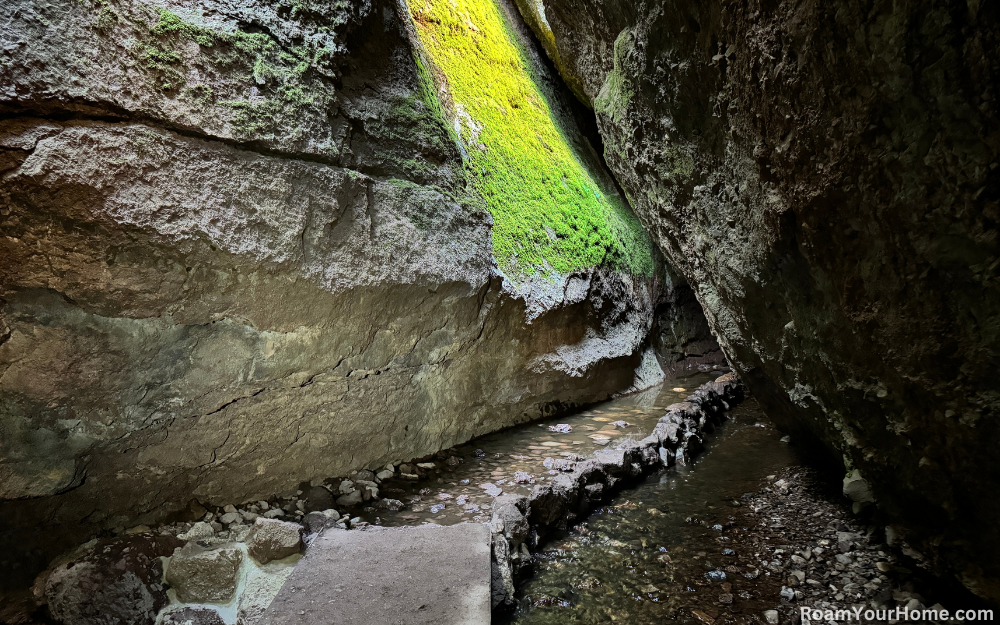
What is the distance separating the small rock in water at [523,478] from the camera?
3627 millimetres

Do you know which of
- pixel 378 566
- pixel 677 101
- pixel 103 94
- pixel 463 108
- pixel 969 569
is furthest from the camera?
pixel 463 108

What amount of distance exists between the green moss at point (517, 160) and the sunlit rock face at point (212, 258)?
133 cm

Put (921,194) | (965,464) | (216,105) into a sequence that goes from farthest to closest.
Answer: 1. (216,105)
2. (965,464)
3. (921,194)

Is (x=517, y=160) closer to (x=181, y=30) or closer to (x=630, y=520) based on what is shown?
(x=181, y=30)

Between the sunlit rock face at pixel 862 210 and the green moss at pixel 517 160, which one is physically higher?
the green moss at pixel 517 160

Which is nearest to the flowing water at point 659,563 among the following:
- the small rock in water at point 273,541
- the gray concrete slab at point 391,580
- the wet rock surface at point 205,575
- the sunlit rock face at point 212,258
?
the gray concrete slab at point 391,580

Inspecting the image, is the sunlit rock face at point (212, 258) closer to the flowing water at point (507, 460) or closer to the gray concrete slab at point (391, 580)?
the flowing water at point (507, 460)

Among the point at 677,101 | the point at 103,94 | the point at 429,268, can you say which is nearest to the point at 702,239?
the point at 677,101

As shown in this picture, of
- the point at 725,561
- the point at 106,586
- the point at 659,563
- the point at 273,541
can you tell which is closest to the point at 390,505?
the point at 273,541

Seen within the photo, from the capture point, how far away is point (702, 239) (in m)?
3.30

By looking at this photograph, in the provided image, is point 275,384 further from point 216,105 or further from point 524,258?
point 524,258

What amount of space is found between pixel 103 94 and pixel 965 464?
163 inches

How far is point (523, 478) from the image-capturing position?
3684mm

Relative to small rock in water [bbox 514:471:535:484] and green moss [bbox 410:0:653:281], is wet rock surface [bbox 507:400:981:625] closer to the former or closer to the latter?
small rock in water [bbox 514:471:535:484]
